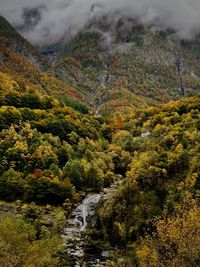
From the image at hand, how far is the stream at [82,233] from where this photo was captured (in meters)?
108

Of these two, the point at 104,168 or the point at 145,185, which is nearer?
the point at 145,185

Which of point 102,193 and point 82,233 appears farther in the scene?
point 102,193

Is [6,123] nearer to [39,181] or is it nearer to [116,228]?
[39,181]

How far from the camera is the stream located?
107625 millimetres

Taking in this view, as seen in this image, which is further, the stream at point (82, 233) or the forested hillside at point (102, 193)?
the stream at point (82, 233)

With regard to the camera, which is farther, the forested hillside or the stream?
the stream

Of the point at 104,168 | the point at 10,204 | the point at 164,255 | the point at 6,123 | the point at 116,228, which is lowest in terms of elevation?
the point at 164,255

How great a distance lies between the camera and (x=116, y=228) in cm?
11919

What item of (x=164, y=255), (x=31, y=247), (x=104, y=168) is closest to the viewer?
(x=164, y=255)

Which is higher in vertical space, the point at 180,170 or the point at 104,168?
Answer: the point at 104,168

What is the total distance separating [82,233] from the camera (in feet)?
413

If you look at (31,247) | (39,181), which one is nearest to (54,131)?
(39,181)

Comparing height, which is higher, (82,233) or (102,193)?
(102,193)

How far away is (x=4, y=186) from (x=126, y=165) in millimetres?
58195
